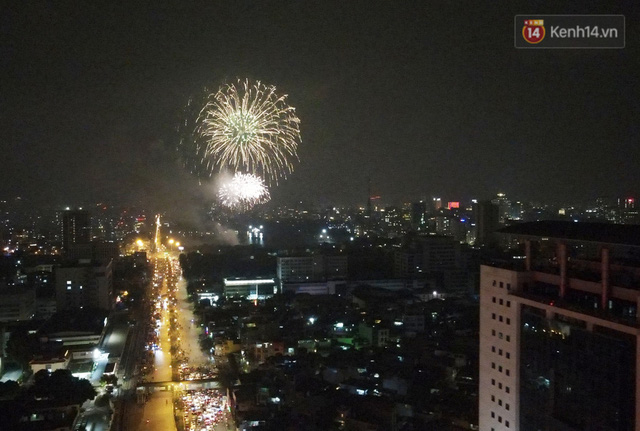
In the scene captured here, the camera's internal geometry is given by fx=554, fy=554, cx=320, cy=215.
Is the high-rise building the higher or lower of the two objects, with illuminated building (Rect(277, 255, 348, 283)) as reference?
higher

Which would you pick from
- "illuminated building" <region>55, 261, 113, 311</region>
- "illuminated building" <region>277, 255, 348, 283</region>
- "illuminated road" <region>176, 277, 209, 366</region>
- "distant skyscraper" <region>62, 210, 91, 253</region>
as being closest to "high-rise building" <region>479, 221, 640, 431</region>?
"illuminated road" <region>176, 277, 209, 366</region>

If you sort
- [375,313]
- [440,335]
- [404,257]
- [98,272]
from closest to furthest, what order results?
[440,335] < [375,313] < [98,272] < [404,257]

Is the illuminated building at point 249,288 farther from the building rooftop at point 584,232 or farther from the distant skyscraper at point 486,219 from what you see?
the building rooftop at point 584,232

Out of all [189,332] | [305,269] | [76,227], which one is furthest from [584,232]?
[76,227]

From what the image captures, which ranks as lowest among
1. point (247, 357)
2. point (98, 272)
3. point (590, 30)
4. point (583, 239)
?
point (247, 357)

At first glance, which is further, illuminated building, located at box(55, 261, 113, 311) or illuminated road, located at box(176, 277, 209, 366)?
illuminated building, located at box(55, 261, 113, 311)

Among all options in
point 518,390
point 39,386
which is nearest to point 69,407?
point 39,386

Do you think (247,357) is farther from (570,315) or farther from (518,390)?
(570,315)

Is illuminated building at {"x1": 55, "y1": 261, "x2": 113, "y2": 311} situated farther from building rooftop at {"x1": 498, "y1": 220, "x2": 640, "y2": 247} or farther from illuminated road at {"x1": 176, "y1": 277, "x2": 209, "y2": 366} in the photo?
building rooftop at {"x1": 498, "y1": 220, "x2": 640, "y2": 247}
